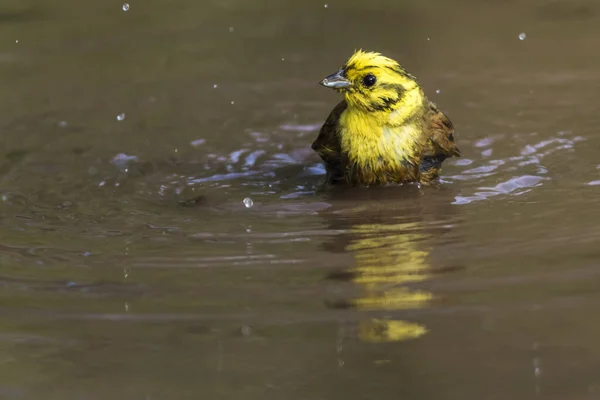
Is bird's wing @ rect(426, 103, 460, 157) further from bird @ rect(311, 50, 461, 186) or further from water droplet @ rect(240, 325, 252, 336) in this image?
water droplet @ rect(240, 325, 252, 336)

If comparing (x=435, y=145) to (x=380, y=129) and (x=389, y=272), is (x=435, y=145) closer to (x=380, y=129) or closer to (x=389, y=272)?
(x=380, y=129)

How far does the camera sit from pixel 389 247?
471 cm

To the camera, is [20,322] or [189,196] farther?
[189,196]

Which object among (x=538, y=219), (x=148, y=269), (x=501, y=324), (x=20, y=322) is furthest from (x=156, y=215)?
(x=501, y=324)

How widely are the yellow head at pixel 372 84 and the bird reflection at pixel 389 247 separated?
19.3 inches

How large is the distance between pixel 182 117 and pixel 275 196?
188cm

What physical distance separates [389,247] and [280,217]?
76 centimetres

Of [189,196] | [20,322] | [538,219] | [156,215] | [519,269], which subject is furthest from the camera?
[189,196]

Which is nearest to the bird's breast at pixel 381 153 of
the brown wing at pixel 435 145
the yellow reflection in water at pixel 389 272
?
the brown wing at pixel 435 145

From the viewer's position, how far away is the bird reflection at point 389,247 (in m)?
3.80

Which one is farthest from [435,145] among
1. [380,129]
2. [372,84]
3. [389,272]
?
→ [389,272]

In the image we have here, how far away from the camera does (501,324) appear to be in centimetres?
365

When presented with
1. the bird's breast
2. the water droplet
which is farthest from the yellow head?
the water droplet

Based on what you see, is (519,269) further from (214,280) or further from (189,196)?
(189,196)
